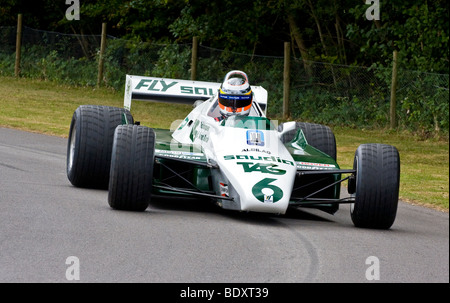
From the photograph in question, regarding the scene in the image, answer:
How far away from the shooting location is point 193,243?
8.88m

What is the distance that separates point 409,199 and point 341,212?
1.68 meters

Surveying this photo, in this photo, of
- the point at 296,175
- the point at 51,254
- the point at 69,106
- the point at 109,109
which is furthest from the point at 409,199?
the point at 69,106

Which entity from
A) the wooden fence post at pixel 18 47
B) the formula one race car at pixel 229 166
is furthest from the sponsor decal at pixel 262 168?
the wooden fence post at pixel 18 47

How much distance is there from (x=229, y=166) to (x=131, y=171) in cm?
103

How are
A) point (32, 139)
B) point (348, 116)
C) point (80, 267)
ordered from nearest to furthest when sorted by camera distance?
point (80, 267)
point (32, 139)
point (348, 116)

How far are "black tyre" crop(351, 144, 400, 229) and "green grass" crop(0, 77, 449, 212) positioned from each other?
8.26 feet

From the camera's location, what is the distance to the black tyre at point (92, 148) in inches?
478

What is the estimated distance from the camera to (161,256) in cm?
820

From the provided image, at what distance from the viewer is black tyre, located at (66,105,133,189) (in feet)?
39.9

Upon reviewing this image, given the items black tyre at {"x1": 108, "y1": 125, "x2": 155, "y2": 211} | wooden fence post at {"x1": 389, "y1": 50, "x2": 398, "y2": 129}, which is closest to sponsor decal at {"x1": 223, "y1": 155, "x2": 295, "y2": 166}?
black tyre at {"x1": 108, "y1": 125, "x2": 155, "y2": 211}

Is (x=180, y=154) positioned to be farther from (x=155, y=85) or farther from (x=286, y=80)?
(x=286, y=80)

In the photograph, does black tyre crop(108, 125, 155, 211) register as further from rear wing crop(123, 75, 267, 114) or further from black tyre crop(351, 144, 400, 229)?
rear wing crop(123, 75, 267, 114)
